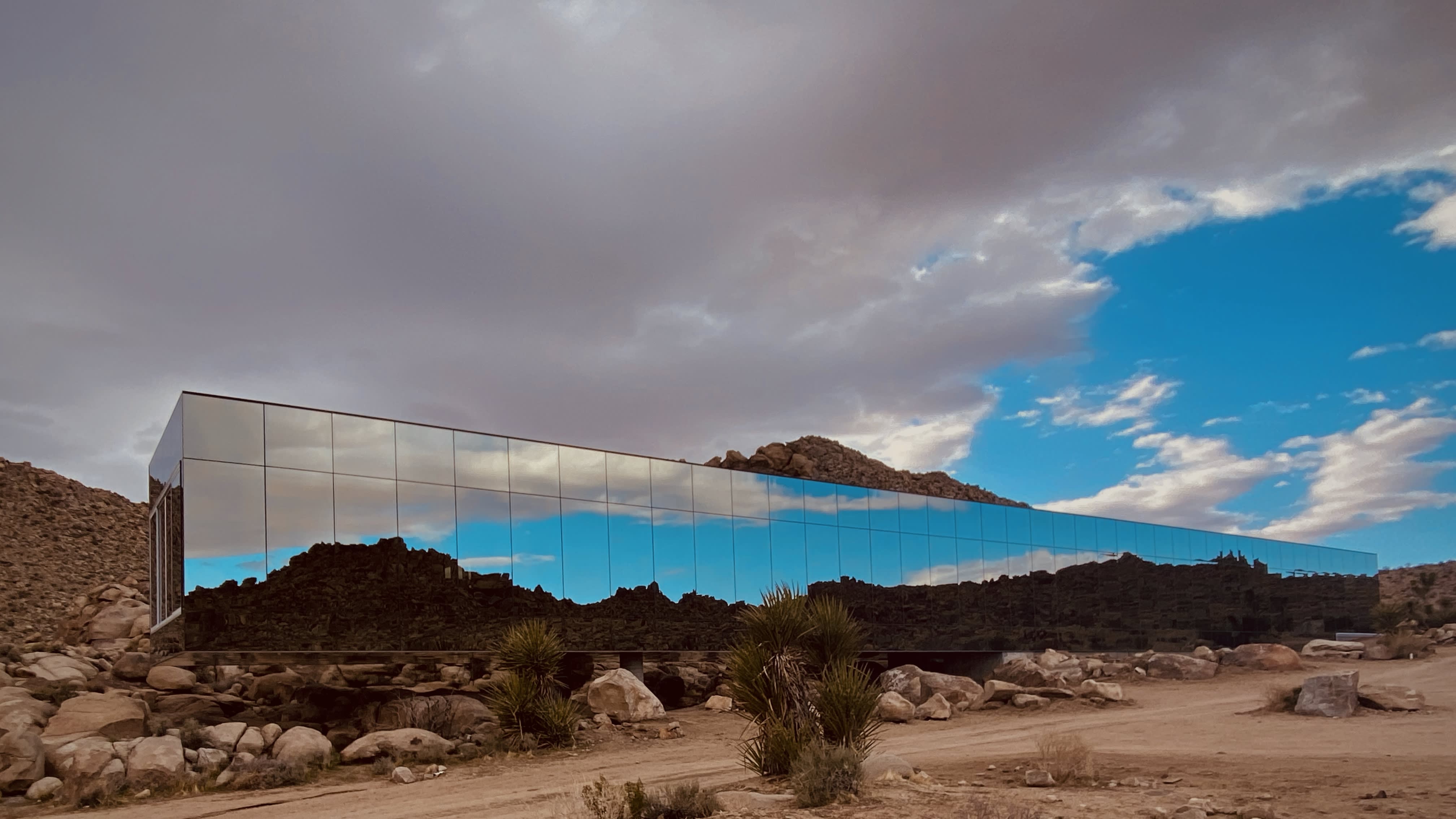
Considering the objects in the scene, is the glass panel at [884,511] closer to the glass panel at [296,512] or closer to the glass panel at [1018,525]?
the glass panel at [1018,525]

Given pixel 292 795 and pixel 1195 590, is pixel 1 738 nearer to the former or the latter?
pixel 292 795

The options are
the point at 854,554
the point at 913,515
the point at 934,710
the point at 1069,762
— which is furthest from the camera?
the point at 913,515

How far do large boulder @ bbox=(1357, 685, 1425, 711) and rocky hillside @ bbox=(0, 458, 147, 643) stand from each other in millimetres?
44952

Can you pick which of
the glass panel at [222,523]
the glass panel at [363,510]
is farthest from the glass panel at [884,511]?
the glass panel at [222,523]

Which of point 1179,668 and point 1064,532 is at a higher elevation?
point 1064,532

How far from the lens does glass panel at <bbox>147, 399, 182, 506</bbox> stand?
73.5 ft

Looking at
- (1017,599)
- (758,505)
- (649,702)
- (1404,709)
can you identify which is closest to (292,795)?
(649,702)

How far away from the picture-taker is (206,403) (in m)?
22.4

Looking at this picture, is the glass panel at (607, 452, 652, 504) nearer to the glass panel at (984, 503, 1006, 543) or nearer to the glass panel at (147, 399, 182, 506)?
the glass panel at (147, 399, 182, 506)

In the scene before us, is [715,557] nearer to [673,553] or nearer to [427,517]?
[673,553]

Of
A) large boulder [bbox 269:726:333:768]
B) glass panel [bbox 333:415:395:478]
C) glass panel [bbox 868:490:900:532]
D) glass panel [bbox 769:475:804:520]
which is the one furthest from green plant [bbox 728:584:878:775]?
glass panel [bbox 868:490:900:532]

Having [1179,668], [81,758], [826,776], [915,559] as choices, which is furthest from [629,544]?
[1179,668]

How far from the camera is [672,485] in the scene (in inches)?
1237

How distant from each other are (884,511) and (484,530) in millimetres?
15914
